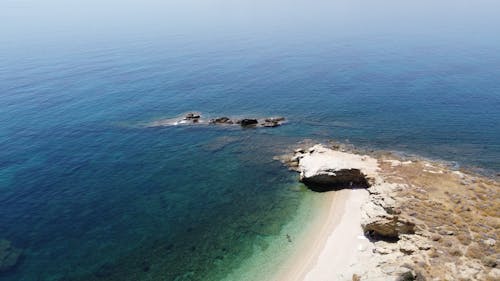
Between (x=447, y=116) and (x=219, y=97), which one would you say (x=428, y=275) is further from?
(x=219, y=97)

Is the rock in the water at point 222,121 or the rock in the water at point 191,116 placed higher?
the rock in the water at point 191,116

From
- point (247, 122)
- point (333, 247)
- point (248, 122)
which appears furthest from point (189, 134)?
point (333, 247)

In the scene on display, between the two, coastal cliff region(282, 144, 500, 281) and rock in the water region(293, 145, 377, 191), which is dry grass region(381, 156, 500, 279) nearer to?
coastal cliff region(282, 144, 500, 281)

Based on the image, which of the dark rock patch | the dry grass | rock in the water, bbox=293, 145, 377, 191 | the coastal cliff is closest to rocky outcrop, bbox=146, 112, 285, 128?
the coastal cliff

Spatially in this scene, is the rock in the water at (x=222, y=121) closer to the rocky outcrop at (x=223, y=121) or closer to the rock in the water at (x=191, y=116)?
the rocky outcrop at (x=223, y=121)

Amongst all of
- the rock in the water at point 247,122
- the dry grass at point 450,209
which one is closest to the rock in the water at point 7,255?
the dry grass at point 450,209

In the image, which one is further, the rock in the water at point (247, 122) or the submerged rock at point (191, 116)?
the submerged rock at point (191, 116)
